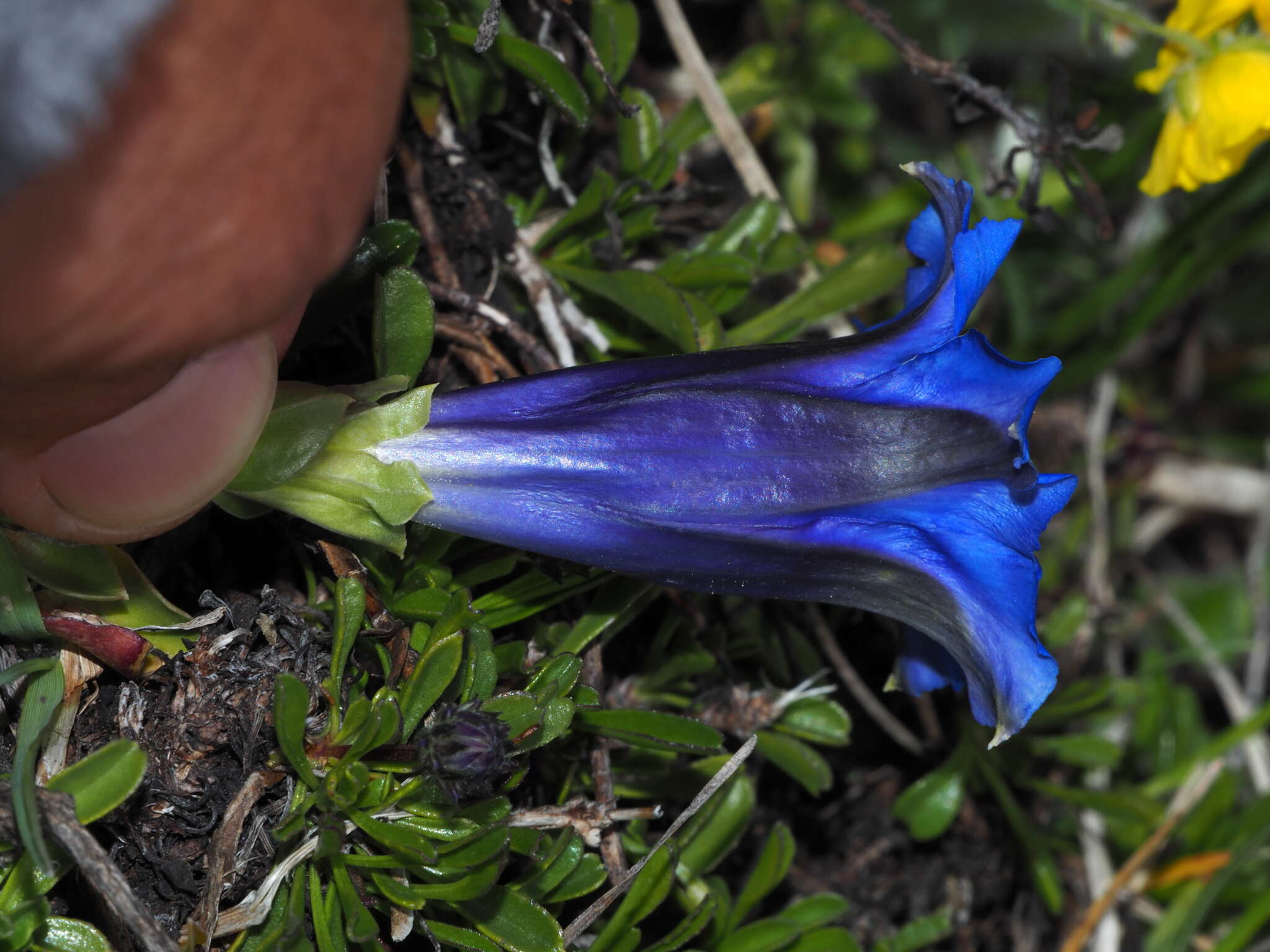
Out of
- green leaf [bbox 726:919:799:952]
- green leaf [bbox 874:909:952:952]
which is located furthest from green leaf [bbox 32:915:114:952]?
green leaf [bbox 874:909:952:952]

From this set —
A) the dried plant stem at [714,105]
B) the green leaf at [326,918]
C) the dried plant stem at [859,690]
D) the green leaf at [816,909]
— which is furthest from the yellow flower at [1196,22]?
the green leaf at [326,918]

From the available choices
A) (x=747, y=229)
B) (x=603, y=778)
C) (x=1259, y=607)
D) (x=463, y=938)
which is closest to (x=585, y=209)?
(x=747, y=229)

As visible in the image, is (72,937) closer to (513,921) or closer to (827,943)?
(513,921)

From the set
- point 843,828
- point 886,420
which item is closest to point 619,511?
point 886,420

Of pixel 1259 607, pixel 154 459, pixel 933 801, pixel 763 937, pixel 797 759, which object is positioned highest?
pixel 154 459

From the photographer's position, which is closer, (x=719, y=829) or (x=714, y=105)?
(x=719, y=829)

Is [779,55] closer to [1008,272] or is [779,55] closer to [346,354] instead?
[1008,272]

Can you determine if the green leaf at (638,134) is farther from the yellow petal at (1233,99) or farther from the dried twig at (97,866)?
the dried twig at (97,866)
